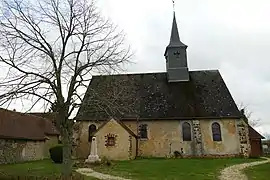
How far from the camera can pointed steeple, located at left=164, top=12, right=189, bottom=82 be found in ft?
105

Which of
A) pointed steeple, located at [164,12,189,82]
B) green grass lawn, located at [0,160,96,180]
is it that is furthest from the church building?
green grass lawn, located at [0,160,96,180]

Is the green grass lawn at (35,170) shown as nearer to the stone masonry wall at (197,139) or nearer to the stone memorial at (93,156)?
the stone memorial at (93,156)

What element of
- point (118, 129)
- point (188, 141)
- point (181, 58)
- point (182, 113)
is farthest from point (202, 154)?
point (181, 58)

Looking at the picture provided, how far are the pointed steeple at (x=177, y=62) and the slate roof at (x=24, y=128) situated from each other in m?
15.3

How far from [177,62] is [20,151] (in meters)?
18.0

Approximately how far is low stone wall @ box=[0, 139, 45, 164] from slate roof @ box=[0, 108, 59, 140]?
1.77 ft

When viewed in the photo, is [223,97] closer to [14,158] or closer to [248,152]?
[248,152]

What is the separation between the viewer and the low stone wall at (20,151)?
84.5 feet

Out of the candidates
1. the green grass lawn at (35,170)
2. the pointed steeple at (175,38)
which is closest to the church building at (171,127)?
the pointed steeple at (175,38)

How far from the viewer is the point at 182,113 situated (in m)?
28.4

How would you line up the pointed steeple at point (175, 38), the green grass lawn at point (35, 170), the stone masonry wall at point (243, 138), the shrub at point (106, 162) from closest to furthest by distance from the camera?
the green grass lawn at point (35, 170)
the shrub at point (106, 162)
the stone masonry wall at point (243, 138)
the pointed steeple at point (175, 38)

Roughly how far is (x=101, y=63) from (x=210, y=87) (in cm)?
1872

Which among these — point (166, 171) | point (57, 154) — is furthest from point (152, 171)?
point (57, 154)

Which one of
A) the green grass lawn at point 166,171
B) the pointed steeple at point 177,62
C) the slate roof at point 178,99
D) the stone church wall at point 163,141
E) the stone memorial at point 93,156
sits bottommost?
the green grass lawn at point 166,171
